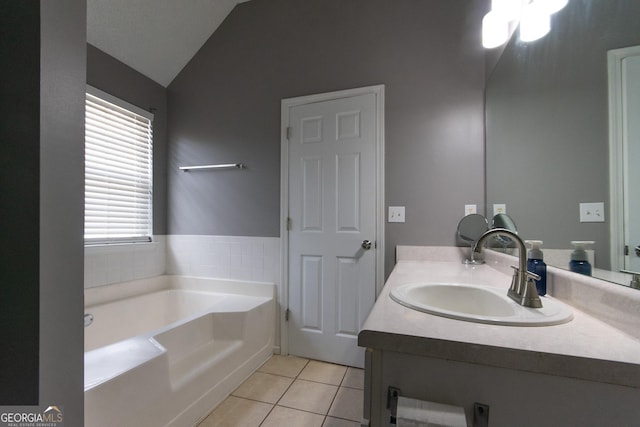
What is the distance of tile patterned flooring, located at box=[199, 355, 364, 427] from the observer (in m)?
1.44

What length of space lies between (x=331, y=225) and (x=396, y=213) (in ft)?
1.65

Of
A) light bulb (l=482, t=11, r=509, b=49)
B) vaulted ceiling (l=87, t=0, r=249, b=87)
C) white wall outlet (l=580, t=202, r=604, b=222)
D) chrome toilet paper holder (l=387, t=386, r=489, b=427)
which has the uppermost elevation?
vaulted ceiling (l=87, t=0, r=249, b=87)

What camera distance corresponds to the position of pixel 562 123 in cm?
102

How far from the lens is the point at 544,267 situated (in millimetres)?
901

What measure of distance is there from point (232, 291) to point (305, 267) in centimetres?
72

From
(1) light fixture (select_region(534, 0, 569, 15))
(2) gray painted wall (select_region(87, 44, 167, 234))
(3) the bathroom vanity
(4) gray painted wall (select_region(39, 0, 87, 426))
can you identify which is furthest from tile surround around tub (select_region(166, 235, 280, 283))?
(1) light fixture (select_region(534, 0, 569, 15))

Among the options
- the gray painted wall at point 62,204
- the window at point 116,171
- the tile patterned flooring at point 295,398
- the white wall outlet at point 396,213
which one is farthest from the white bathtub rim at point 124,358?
the white wall outlet at point 396,213

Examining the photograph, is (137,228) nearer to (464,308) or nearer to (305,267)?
(305,267)

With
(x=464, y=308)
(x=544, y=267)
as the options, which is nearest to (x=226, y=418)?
(x=464, y=308)

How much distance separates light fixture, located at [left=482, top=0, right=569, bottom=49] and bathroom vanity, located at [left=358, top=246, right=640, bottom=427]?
1.12 meters

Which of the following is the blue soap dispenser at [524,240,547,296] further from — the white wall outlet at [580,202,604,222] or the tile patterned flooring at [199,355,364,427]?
the tile patterned flooring at [199,355,364,427]

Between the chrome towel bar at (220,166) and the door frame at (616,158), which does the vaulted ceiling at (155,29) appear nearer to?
the chrome towel bar at (220,166)

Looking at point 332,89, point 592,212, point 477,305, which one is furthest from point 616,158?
point 332,89

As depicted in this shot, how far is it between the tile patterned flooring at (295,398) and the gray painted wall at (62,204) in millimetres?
982
